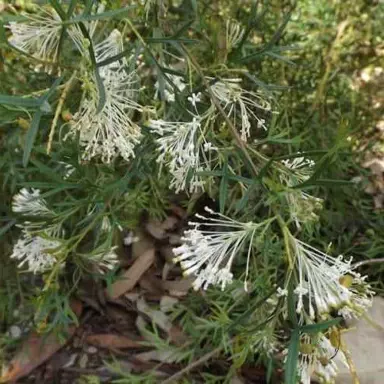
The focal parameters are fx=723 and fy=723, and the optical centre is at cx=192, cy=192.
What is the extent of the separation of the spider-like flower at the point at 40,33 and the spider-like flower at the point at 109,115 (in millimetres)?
77

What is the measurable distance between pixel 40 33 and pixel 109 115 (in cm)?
15

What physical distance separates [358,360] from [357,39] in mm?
884

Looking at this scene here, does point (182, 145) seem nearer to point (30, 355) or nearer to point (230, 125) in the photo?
point (230, 125)

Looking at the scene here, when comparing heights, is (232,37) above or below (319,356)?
above

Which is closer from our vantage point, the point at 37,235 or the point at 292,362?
the point at 292,362

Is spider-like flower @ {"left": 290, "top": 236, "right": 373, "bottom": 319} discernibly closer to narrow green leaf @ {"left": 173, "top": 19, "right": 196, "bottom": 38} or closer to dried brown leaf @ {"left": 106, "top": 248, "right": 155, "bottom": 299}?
narrow green leaf @ {"left": 173, "top": 19, "right": 196, "bottom": 38}

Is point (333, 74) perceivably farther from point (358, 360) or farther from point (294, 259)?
point (294, 259)

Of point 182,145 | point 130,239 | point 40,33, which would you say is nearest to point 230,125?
point 182,145

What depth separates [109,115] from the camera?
3.26ft

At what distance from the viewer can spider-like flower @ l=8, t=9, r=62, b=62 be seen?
100cm

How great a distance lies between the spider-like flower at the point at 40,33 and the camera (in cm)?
100

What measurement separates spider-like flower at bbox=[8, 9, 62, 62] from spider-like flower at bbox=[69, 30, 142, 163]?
0.25ft

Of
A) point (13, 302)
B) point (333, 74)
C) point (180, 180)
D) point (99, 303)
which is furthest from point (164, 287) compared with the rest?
point (180, 180)

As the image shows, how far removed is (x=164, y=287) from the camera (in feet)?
5.95
